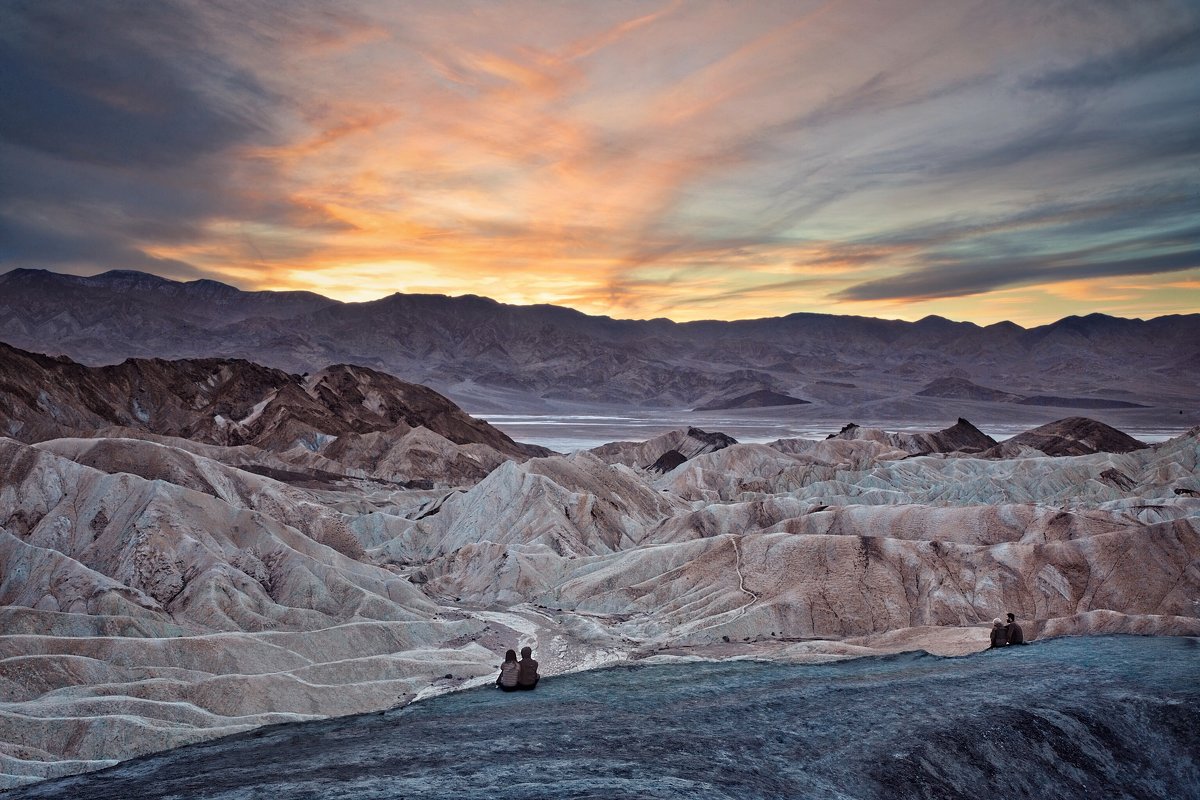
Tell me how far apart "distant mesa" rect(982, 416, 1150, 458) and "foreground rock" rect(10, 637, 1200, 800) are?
338 feet

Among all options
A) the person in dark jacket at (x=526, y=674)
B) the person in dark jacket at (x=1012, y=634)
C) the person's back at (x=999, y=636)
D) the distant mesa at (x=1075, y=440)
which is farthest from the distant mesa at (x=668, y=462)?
the person in dark jacket at (x=526, y=674)

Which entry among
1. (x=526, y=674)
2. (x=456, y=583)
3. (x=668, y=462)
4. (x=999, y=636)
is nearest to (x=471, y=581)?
(x=456, y=583)

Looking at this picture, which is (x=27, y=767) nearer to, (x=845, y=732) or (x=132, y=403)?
(x=845, y=732)

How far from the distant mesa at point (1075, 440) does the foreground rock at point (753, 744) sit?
103 metres

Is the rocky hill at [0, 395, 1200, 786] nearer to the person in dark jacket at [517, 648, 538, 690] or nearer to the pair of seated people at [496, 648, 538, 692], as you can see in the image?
the pair of seated people at [496, 648, 538, 692]

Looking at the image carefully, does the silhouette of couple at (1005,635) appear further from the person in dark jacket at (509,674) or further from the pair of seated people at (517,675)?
the person in dark jacket at (509,674)

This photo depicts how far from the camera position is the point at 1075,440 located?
422ft

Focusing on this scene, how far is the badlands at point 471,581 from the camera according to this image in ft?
116

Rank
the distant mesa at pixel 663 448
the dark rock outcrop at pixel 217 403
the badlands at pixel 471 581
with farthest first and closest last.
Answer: the distant mesa at pixel 663 448, the dark rock outcrop at pixel 217 403, the badlands at pixel 471 581

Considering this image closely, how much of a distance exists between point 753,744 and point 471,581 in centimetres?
4549

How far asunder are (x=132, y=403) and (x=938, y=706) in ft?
432

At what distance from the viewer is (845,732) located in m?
20.3

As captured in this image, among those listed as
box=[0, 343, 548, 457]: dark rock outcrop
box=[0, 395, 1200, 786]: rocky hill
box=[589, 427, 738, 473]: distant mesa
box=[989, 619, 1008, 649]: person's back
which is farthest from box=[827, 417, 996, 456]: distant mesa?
box=[989, 619, 1008, 649]: person's back

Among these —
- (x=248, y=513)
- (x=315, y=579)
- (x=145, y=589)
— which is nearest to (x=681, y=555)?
(x=315, y=579)
